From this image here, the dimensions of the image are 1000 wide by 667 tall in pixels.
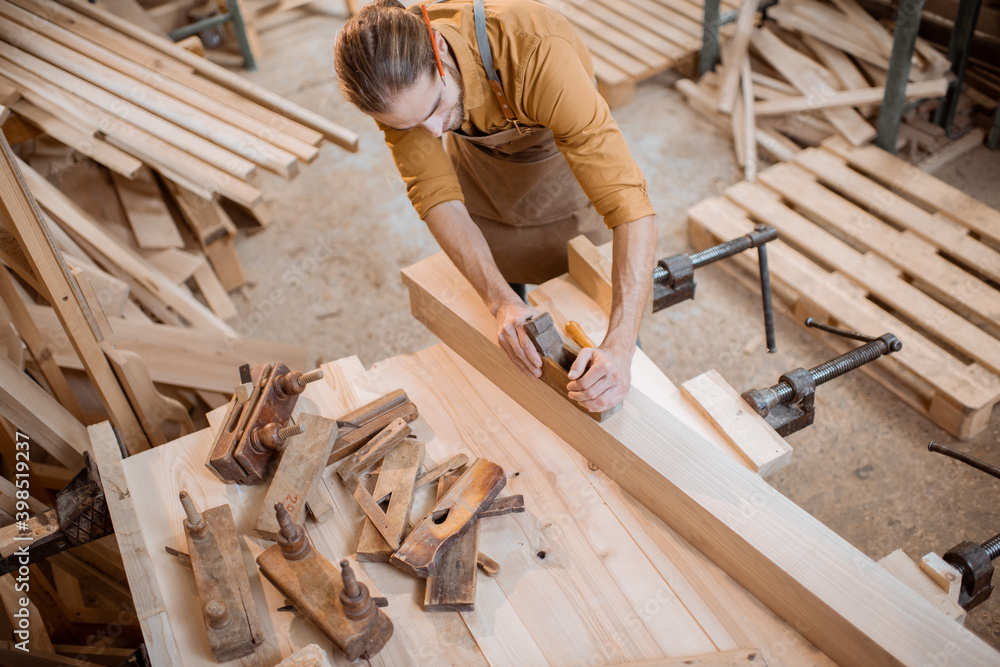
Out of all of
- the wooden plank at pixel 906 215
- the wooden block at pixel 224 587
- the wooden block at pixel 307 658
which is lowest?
the wooden plank at pixel 906 215

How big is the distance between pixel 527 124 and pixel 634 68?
2942mm

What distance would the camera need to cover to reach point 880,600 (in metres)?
1.39

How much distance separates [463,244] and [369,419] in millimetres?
575

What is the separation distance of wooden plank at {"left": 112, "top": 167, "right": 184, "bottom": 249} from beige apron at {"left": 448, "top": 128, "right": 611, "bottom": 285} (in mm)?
1866

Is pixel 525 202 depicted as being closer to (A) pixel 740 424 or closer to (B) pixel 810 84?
(A) pixel 740 424

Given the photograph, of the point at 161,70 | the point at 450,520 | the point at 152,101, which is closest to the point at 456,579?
the point at 450,520

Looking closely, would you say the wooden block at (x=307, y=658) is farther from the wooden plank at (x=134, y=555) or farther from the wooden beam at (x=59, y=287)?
the wooden beam at (x=59, y=287)

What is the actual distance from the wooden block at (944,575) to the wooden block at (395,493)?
115 centimetres

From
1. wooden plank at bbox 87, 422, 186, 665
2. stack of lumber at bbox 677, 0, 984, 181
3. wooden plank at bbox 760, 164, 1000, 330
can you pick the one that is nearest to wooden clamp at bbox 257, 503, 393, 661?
wooden plank at bbox 87, 422, 186, 665

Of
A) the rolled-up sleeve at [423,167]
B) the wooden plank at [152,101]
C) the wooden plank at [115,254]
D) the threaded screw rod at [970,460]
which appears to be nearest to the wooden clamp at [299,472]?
the rolled-up sleeve at [423,167]

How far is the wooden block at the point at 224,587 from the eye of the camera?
58.0 inches

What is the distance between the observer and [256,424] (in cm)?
179

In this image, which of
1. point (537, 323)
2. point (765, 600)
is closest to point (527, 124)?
point (537, 323)

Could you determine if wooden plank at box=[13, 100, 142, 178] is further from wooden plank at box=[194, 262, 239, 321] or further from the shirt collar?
the shirt collar
